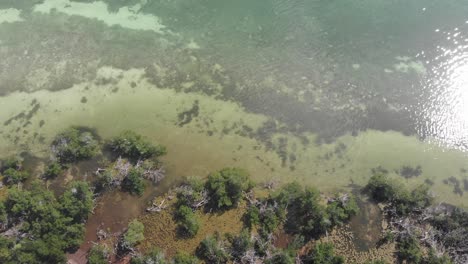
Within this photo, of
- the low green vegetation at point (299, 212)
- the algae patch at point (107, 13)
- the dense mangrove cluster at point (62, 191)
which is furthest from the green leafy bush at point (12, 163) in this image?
the low green vegetation at point (299, 212)

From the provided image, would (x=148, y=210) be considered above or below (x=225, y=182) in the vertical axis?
below

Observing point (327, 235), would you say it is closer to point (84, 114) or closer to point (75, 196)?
point (75, 196)

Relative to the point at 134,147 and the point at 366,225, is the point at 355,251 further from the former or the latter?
the point at 134,147

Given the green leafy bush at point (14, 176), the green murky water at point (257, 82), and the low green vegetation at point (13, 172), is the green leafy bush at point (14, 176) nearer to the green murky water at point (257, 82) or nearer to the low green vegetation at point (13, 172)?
the low green vegetation at point (13, 172)

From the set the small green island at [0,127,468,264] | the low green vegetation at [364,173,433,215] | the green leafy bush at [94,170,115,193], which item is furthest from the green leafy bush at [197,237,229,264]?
the low green vegetation at [364,173,433,215]

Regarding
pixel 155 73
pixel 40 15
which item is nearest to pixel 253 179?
pixel 155 73

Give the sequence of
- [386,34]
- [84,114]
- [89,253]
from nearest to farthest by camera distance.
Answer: [89,253], [84,114], [386,34]

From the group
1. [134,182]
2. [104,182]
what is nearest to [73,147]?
[104,182]
